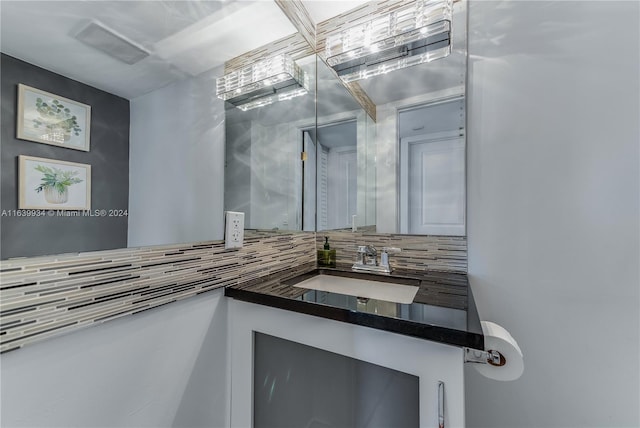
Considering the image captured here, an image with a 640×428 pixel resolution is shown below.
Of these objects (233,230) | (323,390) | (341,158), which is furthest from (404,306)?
(341,158)

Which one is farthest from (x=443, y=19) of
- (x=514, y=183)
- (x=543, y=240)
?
(x=543, y=240)

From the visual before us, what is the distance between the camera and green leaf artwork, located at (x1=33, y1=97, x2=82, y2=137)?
51 centimetres

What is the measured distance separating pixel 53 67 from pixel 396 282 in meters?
1.18

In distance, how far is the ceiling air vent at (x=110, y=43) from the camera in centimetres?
59

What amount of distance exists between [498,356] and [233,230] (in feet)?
2.74

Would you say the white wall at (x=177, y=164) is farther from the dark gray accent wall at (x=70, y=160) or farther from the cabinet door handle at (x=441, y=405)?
the cabinet door handle at (x=441, y=405)

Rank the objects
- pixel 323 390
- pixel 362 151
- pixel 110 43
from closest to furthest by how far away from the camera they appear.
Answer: pixel 110 43, pixel 323 390, pixel 362 151

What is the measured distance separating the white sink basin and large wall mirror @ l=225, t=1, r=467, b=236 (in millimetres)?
289

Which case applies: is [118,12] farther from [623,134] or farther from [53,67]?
[623,134]

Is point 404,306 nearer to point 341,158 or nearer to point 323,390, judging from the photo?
point 323,390

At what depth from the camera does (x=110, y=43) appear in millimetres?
626

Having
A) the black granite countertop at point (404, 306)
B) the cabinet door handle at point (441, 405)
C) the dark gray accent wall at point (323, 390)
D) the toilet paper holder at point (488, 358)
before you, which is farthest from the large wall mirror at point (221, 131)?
the cabinet door handle at point (441, 405)

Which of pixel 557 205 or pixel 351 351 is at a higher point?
pixel 557 205

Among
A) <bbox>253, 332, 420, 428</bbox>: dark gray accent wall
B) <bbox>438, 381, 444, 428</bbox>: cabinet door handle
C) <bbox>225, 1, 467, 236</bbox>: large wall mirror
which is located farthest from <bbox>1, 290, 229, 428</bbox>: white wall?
<bbox>438, 381, 444, 428</bbox>: cabinet door handle
